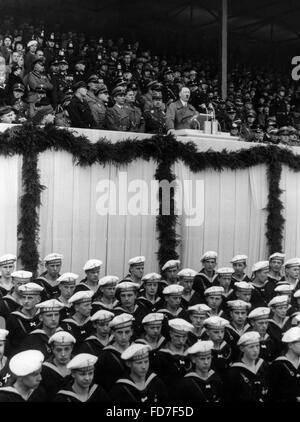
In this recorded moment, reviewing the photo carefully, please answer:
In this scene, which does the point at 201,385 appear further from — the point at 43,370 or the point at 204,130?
the point at 204,130

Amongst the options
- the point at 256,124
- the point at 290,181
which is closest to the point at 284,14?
the point at 256,124

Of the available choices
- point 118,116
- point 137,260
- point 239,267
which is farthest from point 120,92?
point 239,267

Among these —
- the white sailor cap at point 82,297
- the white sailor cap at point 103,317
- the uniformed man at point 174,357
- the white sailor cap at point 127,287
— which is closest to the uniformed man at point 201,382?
the uniformed man at point 174,357

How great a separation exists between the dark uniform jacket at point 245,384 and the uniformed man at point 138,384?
587 mm

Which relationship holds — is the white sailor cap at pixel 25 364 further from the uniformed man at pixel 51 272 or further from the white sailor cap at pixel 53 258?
the white sailor cap at pixel 53 258

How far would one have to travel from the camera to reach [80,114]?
8.30 m

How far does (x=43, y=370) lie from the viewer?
479cm

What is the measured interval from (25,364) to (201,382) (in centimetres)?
140

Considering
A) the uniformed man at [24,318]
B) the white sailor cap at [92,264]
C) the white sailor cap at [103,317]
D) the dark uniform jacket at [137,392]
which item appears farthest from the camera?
the white sailor cap at [92,264]

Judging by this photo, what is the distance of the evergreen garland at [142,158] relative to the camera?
7.15 meters

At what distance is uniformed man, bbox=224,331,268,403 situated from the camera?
15.8ft

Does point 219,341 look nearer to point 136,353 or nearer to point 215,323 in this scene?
point 215,323

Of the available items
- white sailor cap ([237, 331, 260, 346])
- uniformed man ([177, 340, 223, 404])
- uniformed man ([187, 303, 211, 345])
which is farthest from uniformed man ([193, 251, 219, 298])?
uniformed man ([177, 340, 223, 404])

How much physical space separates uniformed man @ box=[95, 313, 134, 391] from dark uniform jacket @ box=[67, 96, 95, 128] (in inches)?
142
